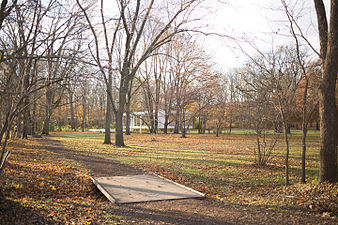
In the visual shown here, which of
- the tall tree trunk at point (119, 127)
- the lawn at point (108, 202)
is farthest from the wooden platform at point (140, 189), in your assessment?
the tall tree trunk at point (119, 127)

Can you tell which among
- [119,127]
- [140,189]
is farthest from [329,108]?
[119,127]

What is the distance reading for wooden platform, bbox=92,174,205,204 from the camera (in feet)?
18.6

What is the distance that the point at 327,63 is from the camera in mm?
6344

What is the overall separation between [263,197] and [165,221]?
8.53 ft

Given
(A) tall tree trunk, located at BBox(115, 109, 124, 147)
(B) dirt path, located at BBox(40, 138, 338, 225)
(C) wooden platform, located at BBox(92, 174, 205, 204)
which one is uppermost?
(A) tall tree trunk, located at BBox(115, 109, 124, 147)

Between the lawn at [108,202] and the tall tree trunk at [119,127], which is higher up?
the tall tree trunk at [119,127]

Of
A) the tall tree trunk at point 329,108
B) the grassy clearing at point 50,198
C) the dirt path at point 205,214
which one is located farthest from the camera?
the tall tree trunk at point 329,108

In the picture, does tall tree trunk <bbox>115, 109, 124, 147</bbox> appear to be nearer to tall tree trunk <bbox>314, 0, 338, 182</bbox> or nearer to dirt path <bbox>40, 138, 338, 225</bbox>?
dirt path <bbox>40, 138, 338, 225</bbox>

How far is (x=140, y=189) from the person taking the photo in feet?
21.0

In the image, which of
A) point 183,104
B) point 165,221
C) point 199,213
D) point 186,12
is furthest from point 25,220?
point 183,104

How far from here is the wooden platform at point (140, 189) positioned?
18.6 ft

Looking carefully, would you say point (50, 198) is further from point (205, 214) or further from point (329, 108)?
point (329, 108)

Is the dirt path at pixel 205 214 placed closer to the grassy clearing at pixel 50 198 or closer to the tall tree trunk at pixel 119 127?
the grassy clearing at pixel 50 198

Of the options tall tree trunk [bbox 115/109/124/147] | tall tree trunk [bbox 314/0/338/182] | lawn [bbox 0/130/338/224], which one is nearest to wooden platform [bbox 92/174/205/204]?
lawn [bbox 0/130/338/224]
